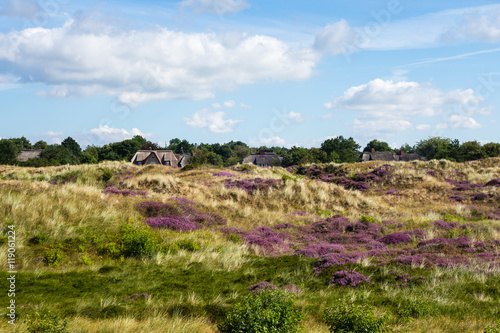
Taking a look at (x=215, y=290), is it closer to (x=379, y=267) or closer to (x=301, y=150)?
(x=379, y=267)

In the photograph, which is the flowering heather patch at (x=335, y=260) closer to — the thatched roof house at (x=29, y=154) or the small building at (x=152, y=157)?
the small building at (x=152, y=157)

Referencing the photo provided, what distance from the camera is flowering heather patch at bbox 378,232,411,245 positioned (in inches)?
623

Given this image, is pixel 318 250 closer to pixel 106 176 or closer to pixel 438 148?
pixel 106 176

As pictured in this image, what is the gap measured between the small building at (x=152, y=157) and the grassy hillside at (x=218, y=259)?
71.8 m

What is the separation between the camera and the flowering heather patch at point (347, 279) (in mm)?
10453

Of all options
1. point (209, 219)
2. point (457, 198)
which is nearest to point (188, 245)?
point (209, 219)

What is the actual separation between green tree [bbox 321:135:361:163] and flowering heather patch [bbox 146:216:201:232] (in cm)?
9325

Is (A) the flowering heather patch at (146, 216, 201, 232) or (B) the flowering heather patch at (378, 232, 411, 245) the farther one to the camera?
(B) the flowering heather patch at (378, 232, 411, 245)

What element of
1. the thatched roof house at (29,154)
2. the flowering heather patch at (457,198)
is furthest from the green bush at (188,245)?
the thatched roof house at (29,154)

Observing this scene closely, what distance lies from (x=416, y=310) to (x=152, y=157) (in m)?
92.2

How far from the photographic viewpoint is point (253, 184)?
85.7 ft

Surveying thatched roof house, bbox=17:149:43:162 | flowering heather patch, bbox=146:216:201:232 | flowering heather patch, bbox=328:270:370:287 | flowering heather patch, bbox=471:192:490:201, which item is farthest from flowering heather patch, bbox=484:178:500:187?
thatched roof house, bbox=17:149:43:162

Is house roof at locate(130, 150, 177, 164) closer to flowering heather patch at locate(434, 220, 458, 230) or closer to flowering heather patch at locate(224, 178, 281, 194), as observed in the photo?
flowering heather patch at locate(224, 178, 281, 194)

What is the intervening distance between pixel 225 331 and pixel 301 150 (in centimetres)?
11081
